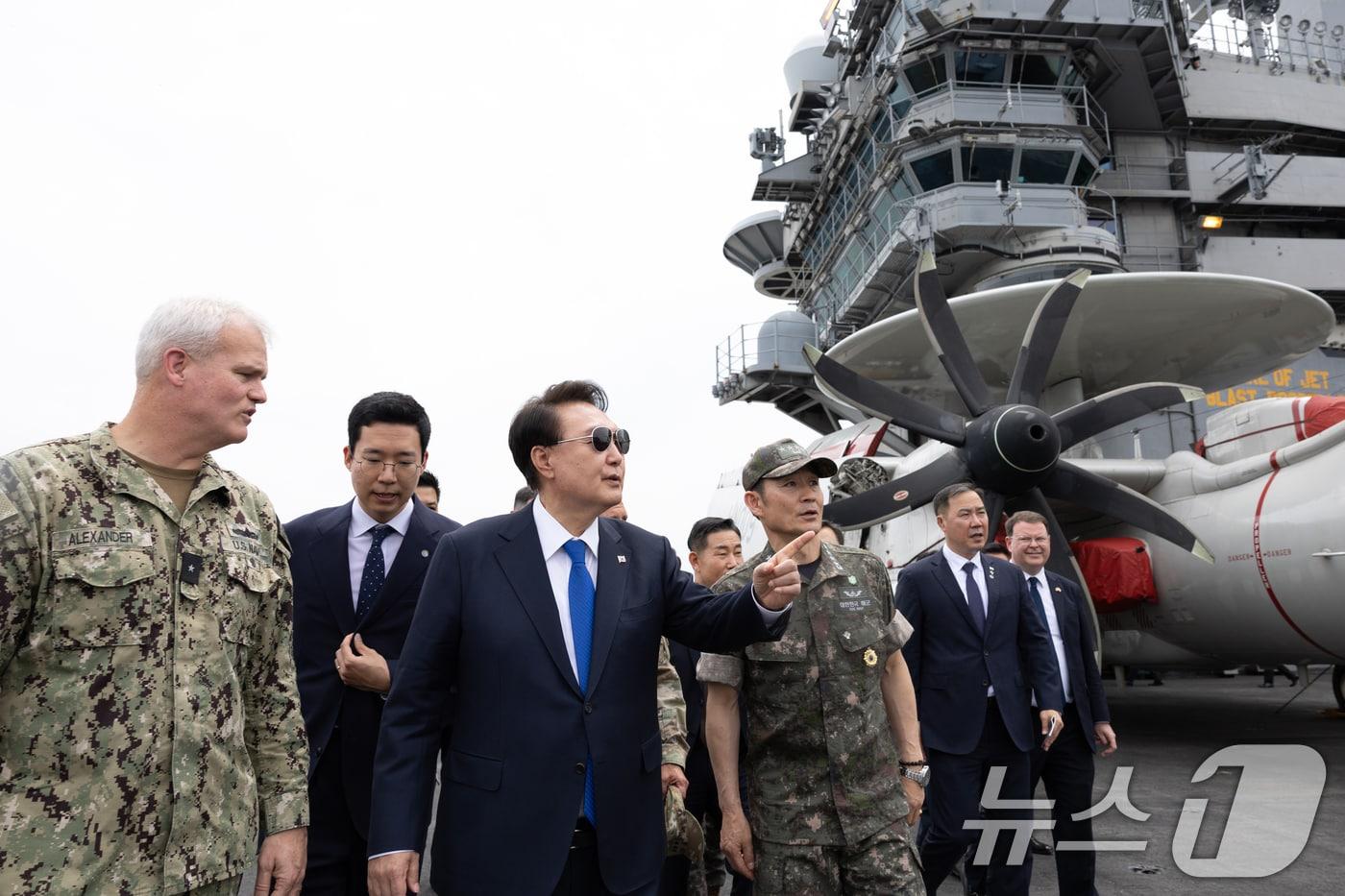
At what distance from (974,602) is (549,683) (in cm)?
296

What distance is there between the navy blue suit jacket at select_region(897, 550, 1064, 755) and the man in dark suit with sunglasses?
2.16m

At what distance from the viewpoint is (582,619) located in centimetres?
235

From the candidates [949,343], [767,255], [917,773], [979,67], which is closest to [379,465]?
[917,773]

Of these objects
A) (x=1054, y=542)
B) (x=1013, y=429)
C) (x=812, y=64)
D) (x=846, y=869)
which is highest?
(x=812, y=64)

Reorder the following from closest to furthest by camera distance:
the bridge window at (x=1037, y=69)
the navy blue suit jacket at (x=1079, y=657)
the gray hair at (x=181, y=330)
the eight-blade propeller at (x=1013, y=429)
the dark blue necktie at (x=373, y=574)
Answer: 1. the gray hair at (x=181, y=330)
2. the dark blue necktie at (x=373, y=574)
3. the navy blue suit jacket at (x=1079, y=657)
4. the eight-blade propeller at (x=1013, y=429)
5. the bridge window at (x=1037, y=69)

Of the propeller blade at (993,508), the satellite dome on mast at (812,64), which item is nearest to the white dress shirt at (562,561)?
the propeller blade at (993,508)

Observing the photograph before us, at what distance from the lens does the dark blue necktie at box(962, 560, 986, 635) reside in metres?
4.37

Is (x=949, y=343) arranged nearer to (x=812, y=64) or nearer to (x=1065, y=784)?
(x=1065, y=784)

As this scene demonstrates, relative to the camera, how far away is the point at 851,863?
273 cm

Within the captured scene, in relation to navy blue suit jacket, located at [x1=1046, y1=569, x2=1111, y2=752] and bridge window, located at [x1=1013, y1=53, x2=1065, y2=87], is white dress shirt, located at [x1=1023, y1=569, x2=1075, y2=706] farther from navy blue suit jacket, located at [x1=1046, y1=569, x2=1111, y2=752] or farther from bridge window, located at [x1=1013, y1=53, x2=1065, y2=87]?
bridge window, located at [x1=1013, y1=53, x2=1065, y2=87]

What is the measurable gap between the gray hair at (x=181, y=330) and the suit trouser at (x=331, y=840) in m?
1.50

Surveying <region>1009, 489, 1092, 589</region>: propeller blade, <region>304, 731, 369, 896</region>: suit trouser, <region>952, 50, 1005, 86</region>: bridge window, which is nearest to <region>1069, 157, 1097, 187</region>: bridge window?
<region>952, 50, 1005, 86</region>: bridge window

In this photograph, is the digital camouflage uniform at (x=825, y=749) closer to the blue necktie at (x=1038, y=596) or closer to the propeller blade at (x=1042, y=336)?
the blue necktie at (x=1038, y=596)

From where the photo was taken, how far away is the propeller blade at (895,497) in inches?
355
